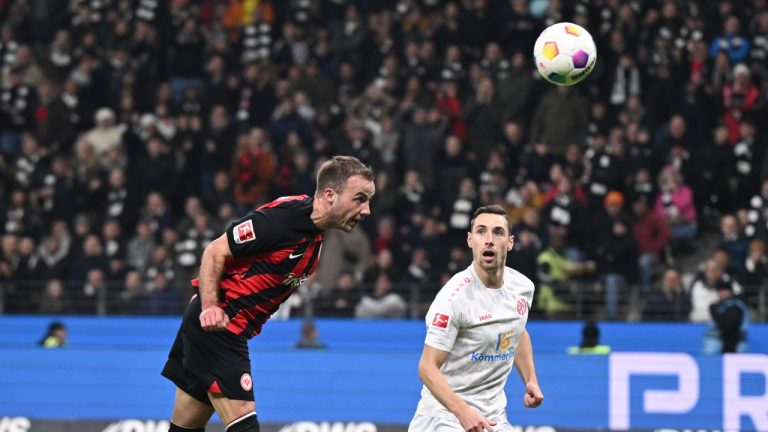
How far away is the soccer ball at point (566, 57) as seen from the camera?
9430mm

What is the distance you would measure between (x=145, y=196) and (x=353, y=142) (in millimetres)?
2713

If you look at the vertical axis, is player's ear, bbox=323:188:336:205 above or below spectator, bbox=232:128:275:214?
below

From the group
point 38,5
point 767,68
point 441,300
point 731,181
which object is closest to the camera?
point 441,300

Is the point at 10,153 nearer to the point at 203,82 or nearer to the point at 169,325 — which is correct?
the point at 203,82

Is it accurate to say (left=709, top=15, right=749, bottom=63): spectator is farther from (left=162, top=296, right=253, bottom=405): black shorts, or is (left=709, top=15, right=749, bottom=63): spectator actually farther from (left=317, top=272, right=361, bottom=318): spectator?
(left=162, top=296, right=253, bottom=405): black shorts

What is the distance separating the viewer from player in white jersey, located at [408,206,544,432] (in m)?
6.77

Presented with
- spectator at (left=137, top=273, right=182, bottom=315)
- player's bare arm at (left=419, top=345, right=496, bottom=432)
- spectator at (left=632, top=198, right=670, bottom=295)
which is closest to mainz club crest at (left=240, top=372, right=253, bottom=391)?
player's bare arm at (left=419, top=345, right=496, bottom=432)

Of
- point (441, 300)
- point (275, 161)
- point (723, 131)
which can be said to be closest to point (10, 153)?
point (275, 161)

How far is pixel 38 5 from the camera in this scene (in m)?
20.4

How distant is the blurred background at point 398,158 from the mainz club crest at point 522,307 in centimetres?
612

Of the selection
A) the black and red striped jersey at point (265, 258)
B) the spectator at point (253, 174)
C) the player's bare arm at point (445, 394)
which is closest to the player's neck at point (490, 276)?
the player's bare arm at point (445, 394)

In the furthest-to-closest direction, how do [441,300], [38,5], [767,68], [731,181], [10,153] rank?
1. [38,5]
2. [10,153]
3. [767,68]
4. [731,181]
5. [441,300]

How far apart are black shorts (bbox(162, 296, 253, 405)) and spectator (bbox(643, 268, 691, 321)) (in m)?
8.10

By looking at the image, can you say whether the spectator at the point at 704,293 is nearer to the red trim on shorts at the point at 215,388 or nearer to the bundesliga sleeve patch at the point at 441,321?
the bundesliga sleeve patch at the point at 441,321
